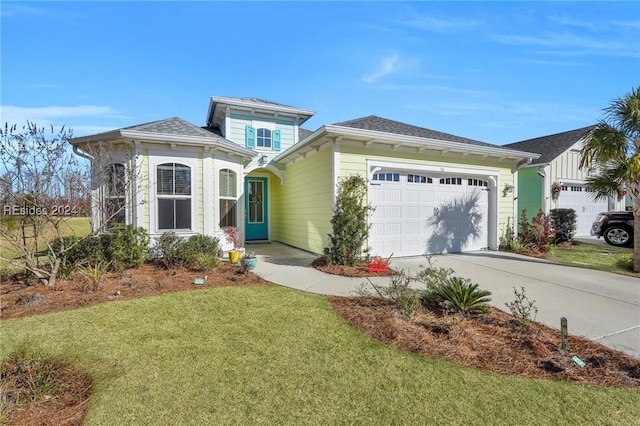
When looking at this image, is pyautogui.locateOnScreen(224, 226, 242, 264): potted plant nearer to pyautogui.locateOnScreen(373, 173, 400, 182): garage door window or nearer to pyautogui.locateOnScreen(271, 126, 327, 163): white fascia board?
pyautogui.locateOnScreen(271, 126, 327, 163): white fascia board

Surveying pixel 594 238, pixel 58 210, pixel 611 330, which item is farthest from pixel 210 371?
pixel 594 238

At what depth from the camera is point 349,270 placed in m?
6.83

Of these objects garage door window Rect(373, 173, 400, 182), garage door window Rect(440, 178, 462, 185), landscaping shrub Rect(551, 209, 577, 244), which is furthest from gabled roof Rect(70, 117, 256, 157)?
landscaping shrub Rect(551, 209, 577, 244)

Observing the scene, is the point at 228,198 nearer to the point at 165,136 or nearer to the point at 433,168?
the point at 165,136

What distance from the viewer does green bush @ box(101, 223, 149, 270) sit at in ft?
21.1

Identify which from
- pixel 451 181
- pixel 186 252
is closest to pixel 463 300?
pixel 186 252

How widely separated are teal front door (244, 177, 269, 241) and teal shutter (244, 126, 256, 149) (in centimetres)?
154

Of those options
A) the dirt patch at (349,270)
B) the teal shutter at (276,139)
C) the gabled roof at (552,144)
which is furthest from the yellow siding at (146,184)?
the gabled roof at (552,144)

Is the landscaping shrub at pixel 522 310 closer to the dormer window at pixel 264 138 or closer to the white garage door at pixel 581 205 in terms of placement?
the dormer window at pixel 264 138

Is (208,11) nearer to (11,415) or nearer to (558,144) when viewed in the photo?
(11,415)

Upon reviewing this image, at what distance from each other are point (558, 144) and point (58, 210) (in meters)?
18.9

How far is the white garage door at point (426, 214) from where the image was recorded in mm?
8344

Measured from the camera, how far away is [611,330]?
371 centimetres

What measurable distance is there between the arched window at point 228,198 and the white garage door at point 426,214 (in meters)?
4.08
